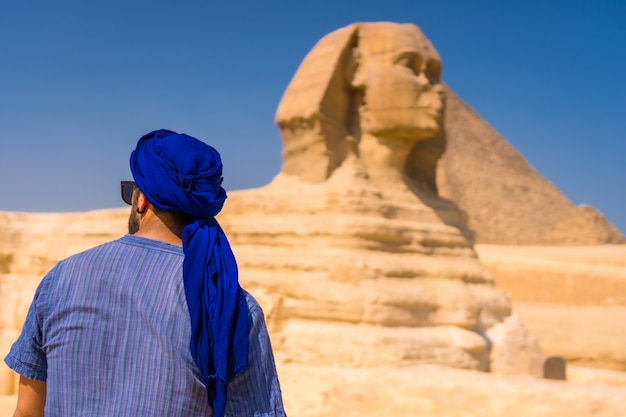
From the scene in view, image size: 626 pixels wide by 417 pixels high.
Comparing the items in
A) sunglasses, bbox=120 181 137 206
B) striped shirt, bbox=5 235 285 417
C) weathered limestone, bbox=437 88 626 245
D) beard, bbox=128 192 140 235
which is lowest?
striped shirt, bbox=5 235 285 417

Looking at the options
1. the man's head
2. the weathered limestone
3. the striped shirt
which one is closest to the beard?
the man's head

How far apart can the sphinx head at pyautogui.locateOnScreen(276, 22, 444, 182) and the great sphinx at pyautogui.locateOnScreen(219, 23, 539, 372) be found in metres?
0.01

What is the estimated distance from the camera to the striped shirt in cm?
183

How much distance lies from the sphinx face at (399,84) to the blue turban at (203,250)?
691 centimetres

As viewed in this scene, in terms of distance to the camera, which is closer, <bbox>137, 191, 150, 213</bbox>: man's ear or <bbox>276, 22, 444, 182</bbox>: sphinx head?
<bbox>137, 191, 150, 213</bbox>: man's ear

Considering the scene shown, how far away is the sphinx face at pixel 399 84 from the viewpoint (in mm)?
8734

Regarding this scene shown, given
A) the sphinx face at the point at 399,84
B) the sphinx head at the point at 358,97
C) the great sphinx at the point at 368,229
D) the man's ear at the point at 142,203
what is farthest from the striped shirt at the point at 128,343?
the sphinx face at the point at 399,84

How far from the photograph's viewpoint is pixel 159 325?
184cm

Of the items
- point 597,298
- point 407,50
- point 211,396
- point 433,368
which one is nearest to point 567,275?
point 597,298

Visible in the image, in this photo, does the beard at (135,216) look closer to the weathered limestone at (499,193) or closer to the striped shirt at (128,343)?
the striped shirt at (128,343)

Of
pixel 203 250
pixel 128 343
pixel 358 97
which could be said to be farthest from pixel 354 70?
pixel 128 343

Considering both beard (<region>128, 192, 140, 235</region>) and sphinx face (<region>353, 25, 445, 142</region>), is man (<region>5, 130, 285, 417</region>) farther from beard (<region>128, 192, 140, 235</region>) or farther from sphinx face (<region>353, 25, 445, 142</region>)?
sphinx face (<region>353, 25, 445, 142</region>)

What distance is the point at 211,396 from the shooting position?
1.86 metres

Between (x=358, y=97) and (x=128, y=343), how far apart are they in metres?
7.62
